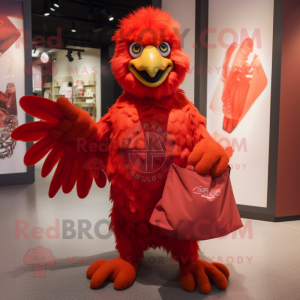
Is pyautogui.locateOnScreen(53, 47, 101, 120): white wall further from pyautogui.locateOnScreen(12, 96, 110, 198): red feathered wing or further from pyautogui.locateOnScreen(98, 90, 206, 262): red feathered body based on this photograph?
pyautogui.locateOnScreen(98, 90, 206, 262): red feathered body

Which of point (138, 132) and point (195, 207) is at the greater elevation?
point (138, 132)

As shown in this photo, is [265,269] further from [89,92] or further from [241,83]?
[89,92]

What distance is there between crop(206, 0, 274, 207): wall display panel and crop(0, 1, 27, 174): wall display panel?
2492mm

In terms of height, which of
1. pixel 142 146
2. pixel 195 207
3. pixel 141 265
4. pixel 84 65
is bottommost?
pixel 141 265

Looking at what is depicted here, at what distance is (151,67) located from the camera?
1.31 metres

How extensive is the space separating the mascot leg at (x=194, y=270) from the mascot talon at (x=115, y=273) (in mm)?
251

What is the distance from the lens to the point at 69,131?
137cm

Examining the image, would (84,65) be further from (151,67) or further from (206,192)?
(206,192)

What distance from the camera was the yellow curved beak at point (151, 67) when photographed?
1323mm

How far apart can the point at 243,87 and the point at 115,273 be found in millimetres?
1875

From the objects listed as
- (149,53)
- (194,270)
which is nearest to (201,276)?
(194,270)

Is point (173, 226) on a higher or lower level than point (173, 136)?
lower

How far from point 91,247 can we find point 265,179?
1571 mm

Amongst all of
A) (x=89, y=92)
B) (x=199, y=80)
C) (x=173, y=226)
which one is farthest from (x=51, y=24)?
(x=173, y=226)
